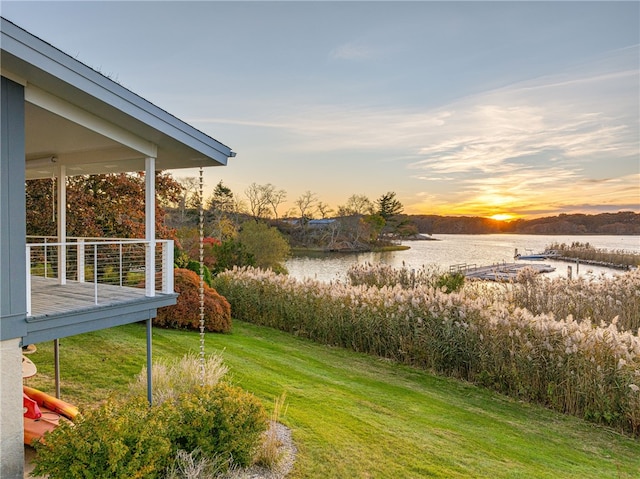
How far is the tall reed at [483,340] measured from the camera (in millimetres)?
6148

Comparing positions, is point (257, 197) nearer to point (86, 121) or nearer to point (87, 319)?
point (86, 121)

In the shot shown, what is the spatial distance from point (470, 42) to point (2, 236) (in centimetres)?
1211

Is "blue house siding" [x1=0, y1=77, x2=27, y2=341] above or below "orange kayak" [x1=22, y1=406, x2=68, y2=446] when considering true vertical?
above

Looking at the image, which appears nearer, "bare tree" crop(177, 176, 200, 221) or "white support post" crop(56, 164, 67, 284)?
"white support post" crop(56, 164, 67, 284)

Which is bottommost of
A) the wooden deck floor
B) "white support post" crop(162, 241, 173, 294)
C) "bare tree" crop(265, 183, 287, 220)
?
the wooden deck floor

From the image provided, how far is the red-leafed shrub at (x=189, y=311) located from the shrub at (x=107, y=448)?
6446 mm

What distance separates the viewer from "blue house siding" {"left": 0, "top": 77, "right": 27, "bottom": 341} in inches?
141

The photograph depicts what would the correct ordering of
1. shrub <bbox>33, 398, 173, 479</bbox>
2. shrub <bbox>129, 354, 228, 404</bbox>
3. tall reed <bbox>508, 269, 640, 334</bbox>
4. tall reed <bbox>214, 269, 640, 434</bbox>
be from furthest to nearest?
tall reed <bbox>508, 269, 640, 334</bbox> → tall reed <bbox>214, 269, 640, 434</bbox> → shrub <bbox>129, 354, 228, 404</bbox> → shrub <bbox>33, 398, 173, 479</bbox>

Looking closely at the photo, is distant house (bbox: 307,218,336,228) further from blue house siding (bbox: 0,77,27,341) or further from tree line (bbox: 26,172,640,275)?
blue house siding (bbox: 0,77,27,341)

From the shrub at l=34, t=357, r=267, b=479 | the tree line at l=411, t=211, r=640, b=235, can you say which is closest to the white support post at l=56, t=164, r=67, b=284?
the shrub at l=34, t=357, r=267, b=479

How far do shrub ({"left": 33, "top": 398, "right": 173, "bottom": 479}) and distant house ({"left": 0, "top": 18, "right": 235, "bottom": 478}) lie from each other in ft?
2.34

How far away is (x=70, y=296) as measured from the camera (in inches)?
215

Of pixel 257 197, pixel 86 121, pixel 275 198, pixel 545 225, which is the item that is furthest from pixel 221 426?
pixel 545 225

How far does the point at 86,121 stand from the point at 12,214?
139 cm
